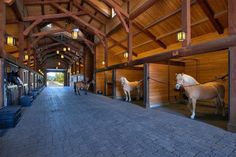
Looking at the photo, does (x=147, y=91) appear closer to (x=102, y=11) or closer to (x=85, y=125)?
(x=85, y=125)

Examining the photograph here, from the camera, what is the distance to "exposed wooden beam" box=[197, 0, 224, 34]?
625cm

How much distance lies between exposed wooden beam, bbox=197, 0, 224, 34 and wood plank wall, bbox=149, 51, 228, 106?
1160 millimetres

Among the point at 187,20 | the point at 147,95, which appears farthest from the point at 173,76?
the point at 187,20

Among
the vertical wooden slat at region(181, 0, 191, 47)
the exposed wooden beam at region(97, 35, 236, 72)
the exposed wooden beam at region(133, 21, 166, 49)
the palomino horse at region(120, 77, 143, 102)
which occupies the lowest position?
the palomino horse at region(120, 77, 143, 102)

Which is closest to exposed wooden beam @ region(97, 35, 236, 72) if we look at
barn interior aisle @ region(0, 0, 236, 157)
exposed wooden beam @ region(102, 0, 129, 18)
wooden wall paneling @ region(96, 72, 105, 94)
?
barn interior aisle @ region(0, 0, 236, 157)

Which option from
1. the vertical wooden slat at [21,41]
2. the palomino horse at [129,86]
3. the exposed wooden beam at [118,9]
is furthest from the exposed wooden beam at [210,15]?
the vertical wooden slat at [21,41]

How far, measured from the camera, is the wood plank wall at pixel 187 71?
23.8 ft

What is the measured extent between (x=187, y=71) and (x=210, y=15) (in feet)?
10.7

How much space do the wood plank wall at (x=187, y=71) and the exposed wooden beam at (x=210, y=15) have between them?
3.81 ft

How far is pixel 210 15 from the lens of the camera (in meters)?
6.54

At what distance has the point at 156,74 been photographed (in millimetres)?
7375

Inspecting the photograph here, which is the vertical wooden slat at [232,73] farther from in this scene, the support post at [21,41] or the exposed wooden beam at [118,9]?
the support post at [21,41]

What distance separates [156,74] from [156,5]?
11.9 feet

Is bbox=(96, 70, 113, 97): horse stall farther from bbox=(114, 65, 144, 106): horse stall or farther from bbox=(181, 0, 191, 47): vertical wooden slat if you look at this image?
bbox=(181, 0, 191, 47): vertical wooden slat
